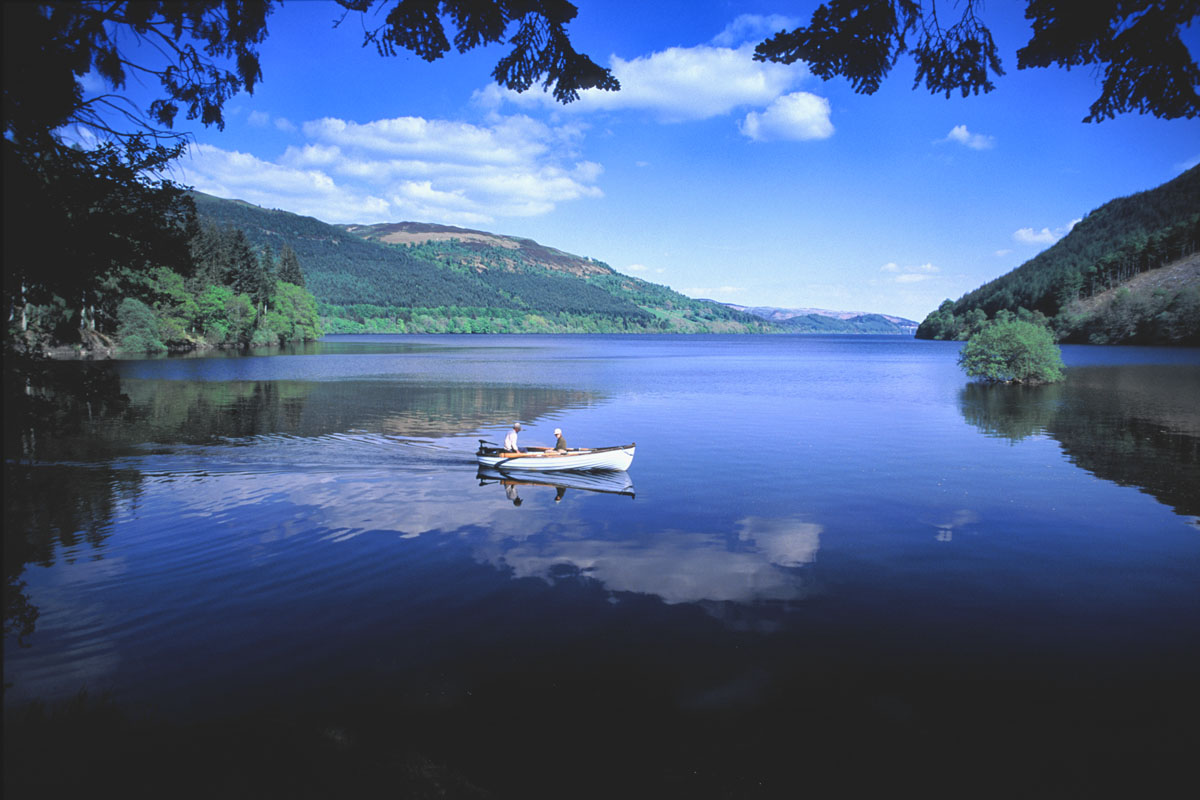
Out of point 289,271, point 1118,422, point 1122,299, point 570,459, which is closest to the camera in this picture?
point 570,459

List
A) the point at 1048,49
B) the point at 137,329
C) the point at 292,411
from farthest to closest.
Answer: the point at 137,329 → the point at 292,411 → the point at 1048,49

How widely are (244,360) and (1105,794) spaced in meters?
86.8

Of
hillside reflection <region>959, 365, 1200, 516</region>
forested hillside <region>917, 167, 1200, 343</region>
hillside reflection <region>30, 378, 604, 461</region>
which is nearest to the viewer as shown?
hillside reflection <region>959, 365, 1200, 516</region>

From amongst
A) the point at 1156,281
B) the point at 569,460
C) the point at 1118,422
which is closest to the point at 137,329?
the point at 569,460

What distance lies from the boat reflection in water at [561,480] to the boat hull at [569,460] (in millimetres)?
248

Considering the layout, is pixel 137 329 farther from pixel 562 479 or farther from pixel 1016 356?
pixel 1016 356

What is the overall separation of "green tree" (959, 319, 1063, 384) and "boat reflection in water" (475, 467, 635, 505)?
47.6 m

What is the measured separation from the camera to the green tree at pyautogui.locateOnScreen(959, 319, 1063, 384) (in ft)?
182

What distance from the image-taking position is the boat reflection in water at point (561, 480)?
20875 millimetres

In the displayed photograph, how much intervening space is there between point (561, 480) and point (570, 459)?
836 mm

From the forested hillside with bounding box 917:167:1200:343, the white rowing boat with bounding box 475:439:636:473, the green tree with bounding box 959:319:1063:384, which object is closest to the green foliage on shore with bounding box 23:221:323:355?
the white rowing boat with bounding box 475:439:636:473

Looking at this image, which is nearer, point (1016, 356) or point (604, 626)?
point (604, 626)

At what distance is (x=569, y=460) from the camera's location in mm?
21703

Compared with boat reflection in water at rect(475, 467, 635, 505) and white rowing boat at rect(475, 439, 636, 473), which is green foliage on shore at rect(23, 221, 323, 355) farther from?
white rowing boat at rect(475, 439, 636, 473)
